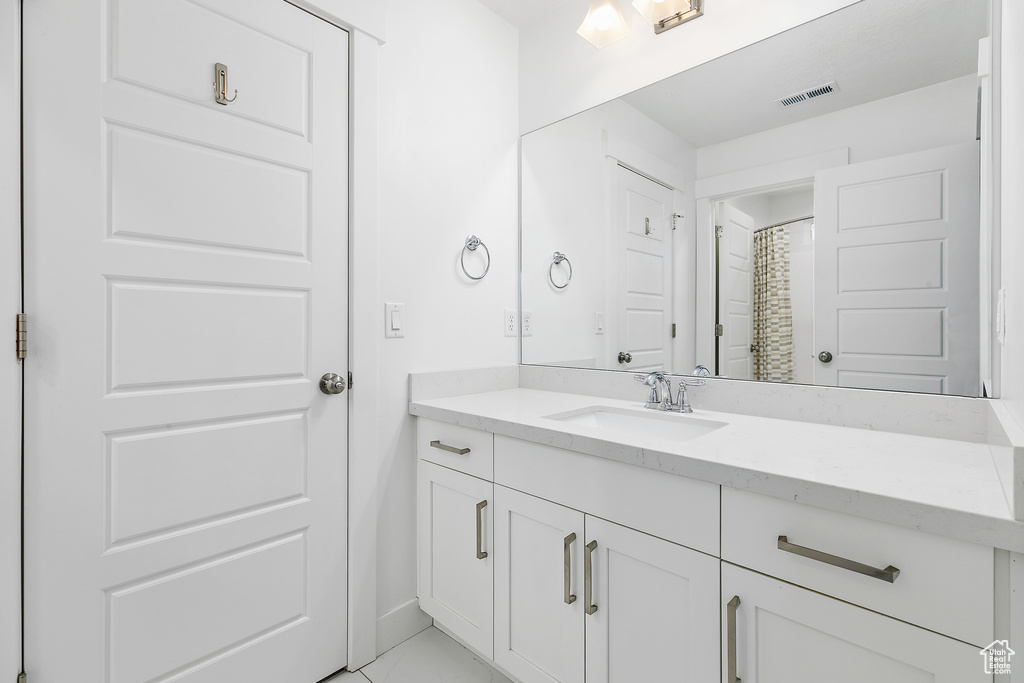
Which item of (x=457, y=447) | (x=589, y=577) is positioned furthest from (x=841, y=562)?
(x=457, y=447)

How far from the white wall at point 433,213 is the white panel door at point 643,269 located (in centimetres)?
50

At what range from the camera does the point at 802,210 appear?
1.38m

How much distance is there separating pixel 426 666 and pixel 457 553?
396 mm

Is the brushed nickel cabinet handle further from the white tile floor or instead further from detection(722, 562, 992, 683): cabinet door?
detection(722, 562, 992, 683): cabinet door

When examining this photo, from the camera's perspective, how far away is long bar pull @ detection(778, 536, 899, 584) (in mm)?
750

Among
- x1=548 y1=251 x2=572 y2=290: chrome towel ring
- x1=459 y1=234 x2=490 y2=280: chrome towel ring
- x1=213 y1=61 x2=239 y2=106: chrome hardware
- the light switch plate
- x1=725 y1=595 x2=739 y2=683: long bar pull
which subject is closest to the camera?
x1=725 y1=595 x2=739 y2=683: long bar pull

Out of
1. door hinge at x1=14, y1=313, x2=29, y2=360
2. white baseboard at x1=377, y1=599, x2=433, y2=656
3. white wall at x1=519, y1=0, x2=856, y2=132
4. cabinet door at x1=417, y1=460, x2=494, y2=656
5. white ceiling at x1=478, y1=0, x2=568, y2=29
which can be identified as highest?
white ceiling at x1=478, y1=0, x2=568, y2=29

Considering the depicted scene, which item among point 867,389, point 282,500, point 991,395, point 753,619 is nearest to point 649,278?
point 867,389

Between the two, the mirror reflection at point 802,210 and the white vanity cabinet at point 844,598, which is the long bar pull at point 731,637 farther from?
the mirror reflection at point 802,210

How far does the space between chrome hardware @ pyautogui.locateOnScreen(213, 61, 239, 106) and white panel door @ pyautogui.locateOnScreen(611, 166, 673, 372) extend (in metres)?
1.31

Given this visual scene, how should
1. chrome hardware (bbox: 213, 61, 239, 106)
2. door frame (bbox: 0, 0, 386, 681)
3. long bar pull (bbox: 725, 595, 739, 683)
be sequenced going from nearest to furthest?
long bar pull (bbox: 725, 595, 739, 683) → chrome hardware (bbox: 213, 61, 239, 106) → door frame (bbox: 0, 0, 386, 681)

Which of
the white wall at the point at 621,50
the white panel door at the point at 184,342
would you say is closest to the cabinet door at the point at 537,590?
the white panel door at the point at 184,342

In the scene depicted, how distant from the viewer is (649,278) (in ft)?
5.71

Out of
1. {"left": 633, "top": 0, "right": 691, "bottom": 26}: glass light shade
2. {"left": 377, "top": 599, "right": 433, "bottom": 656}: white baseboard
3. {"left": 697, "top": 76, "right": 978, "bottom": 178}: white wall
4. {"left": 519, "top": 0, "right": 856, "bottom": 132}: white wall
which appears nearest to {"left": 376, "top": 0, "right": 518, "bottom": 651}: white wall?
{"left": 377, "top": 599, "right": 433, "bottom": 656}: white baseboard
